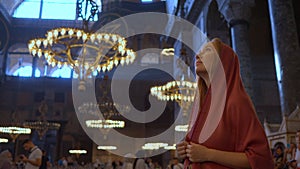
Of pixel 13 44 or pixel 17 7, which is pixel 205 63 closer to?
pixel 13 44

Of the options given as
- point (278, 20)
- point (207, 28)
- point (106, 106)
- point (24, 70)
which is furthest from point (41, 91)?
point (278, 20)

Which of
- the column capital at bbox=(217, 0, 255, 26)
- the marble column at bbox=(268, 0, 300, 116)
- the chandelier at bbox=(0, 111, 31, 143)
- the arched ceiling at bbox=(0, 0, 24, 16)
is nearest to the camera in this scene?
the marble column at bbox=(268, 0, 300, 116)

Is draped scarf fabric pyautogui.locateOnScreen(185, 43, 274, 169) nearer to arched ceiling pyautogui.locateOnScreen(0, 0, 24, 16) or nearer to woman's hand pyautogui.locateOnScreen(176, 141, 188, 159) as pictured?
woman's hand pyautogui.locateOnScreen(176, 141, 188, 159)

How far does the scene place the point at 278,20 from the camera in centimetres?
748

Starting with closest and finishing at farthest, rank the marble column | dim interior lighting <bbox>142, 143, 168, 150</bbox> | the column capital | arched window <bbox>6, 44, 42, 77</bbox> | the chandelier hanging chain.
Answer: the marble column < the chandelier hanging chain < the column capital < dim interior lighting <bbox>142, 143, 168, 150</bbox> < arched window <bbox>6, 44, 42, 77</bbox>

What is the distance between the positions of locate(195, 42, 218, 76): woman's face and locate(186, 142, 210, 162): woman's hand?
1.07ft

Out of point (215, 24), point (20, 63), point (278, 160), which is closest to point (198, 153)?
point (278, 160)

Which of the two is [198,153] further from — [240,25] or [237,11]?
[237,11]

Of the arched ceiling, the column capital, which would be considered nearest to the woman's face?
the column capital

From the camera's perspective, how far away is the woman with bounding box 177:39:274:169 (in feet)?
3.72

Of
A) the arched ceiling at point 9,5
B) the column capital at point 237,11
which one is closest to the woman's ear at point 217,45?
the column capital at point 237,11

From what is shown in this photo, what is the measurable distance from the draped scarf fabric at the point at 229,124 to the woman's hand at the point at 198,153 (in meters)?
0.03

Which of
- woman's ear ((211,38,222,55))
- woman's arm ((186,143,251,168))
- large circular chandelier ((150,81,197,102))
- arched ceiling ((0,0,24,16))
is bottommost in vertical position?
woman's arm ((186,143,251,168))

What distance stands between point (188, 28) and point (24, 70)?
49.9ft
